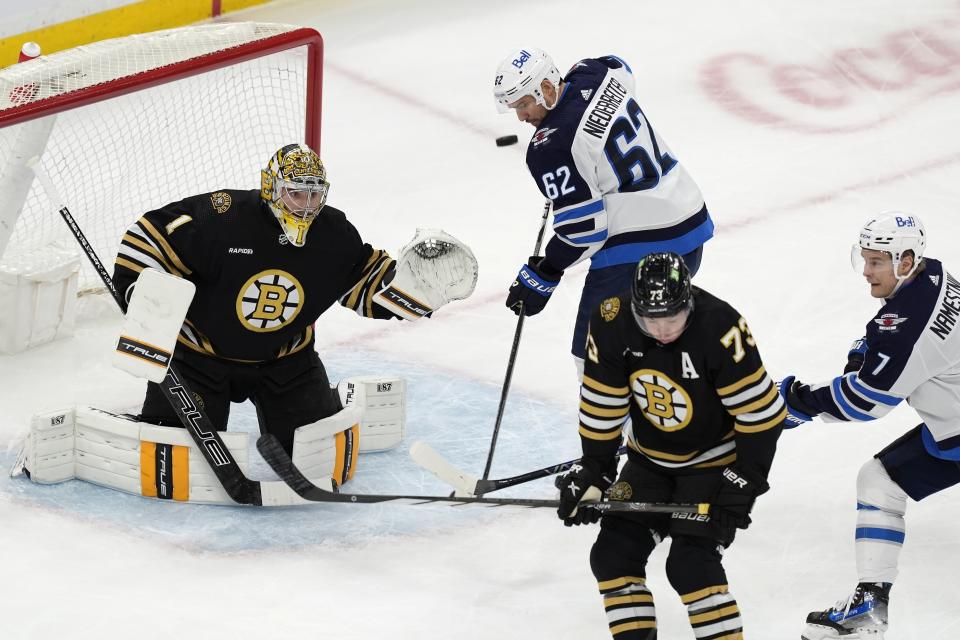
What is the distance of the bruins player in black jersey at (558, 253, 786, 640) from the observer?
2982mm

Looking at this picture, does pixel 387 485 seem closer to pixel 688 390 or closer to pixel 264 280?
pixel 264 280

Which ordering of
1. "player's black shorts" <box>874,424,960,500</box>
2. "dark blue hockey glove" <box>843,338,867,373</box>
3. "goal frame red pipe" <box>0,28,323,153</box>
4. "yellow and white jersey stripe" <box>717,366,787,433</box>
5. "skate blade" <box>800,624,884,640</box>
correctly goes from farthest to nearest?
"goal frame red pipe" <box>0,28,323,153</box> → "dark blue hockey glove" <box>843,338,867,373</box> → "player's black shorts" <box>874,424,960,500</box> → "skate blade" <box>800,624,884,640</box> → "yellow and white jersey stripe" <box>717,366,787,433</box>

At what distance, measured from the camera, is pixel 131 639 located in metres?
3.31

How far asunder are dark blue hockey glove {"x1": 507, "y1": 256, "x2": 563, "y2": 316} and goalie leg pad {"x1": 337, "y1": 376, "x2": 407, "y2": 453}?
485mm

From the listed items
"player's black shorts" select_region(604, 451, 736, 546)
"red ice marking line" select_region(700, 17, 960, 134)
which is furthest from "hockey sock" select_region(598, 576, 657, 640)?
"red ice marking line" select_region(700, 17, 960, 134)

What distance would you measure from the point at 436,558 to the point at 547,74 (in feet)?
4.09

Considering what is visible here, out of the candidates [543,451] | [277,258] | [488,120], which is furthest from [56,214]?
[488,120]

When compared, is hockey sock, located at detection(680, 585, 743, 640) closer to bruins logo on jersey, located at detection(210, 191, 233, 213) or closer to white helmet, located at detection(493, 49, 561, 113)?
white helmet, located at detection(493, 49, 561, 113)

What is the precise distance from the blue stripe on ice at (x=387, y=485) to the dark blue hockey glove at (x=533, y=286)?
494mm

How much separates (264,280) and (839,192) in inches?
114

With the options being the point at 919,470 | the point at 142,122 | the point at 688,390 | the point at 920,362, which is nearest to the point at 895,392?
the point at 920,362

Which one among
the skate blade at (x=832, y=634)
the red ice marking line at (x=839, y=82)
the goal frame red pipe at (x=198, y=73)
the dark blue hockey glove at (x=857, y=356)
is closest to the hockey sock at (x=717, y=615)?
the skate blade at (x=832, y=634)

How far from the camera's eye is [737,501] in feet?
9.92

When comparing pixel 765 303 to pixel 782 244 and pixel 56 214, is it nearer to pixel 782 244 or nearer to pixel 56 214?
pixel 782 244
